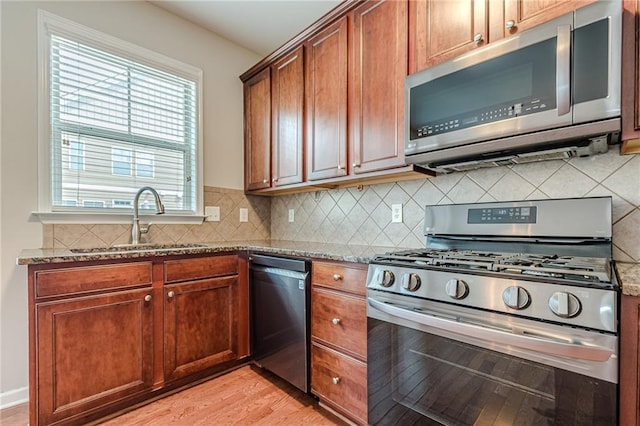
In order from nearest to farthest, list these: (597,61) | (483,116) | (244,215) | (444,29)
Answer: (597,61) → (483,116) → (444,29) → (244,215)

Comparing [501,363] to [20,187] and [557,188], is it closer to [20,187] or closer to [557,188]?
[557,188]

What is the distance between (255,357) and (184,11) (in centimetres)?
259

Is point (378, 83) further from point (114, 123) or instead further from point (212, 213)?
point (114, 123)

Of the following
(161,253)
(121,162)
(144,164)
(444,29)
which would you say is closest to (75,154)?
(121,162)

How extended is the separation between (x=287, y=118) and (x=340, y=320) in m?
1.52

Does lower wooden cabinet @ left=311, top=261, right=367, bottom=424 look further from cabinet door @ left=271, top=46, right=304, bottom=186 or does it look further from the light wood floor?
cabinet door @ left=271, top=46, right=304, bottom=186

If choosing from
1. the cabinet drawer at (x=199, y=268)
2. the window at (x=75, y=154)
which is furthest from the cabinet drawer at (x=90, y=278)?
the window at (x=75, y=154)

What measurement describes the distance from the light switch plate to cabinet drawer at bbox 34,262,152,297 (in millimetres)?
856

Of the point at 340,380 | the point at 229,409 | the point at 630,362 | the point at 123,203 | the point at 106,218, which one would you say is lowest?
the point at 229,409

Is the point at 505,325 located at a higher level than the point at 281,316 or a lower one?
higher

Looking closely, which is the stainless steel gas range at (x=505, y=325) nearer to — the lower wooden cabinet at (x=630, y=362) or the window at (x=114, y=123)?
the lower wooden cabinet at (x=630, y=362)

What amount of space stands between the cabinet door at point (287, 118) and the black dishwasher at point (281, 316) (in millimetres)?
691

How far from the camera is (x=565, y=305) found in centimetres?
87

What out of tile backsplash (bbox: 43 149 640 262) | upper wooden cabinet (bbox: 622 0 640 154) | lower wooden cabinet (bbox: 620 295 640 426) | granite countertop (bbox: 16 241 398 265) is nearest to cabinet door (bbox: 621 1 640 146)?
upper wooden cabinet (bbox: 622 0 640 154)
